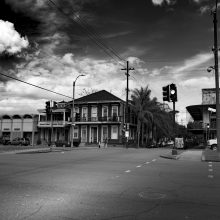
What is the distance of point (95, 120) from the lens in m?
59.9

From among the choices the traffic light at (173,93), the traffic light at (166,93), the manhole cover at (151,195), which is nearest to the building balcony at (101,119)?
the traffic light at (166,93)

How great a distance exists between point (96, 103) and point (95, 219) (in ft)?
179

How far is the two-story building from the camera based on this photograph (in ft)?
193

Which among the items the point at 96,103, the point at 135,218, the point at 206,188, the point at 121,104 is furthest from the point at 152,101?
the point at 135,218

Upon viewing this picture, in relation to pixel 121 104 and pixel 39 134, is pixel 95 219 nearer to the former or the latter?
pixel 121 104

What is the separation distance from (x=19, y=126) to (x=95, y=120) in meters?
18.1

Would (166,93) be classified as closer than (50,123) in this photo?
Yes

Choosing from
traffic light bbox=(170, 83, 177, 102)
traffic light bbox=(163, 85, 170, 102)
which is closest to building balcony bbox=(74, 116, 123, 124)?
traffic light bbox=(163, 85, 170, 102)

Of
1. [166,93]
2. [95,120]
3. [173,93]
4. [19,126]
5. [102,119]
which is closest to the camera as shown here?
[173,93]

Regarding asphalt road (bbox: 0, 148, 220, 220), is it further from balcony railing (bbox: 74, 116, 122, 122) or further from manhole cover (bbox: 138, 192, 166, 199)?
balcony railing (bbox: 74, 116, 122, 122)

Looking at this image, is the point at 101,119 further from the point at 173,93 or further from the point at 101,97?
the point at 173,93

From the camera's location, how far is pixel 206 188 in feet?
30.6

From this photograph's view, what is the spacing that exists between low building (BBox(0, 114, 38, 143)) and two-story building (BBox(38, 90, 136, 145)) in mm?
2945

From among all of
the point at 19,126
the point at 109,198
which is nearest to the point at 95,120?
the point at 19,126
